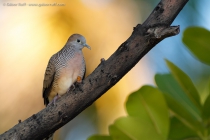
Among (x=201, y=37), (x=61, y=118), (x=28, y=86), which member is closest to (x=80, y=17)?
(x=28, y=86)

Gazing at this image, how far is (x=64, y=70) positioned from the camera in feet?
5.32

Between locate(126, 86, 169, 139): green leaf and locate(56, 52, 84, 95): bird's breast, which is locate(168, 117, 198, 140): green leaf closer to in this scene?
locate(126, 86, 169, 139): green leaf

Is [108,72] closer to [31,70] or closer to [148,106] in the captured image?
[148,106]

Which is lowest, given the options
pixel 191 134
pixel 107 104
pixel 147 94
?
pixel 191 134

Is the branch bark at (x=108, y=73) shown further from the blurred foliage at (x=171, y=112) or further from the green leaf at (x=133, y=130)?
the green leaf at (x=133, y=130)

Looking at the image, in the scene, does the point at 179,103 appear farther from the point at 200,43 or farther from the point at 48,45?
the point at 48,45

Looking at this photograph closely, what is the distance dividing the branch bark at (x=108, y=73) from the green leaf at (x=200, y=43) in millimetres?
159

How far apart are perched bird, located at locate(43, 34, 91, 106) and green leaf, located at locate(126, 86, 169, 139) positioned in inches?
35.2

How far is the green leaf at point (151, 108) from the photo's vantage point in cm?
64

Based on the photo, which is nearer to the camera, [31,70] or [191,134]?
[191,134]

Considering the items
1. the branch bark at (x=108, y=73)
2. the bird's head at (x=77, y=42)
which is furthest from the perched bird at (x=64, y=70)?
the branch bark at (x=108, y=73)

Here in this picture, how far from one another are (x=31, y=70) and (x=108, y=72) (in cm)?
113

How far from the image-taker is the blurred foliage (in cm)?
63

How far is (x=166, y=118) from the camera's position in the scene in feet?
2.14
